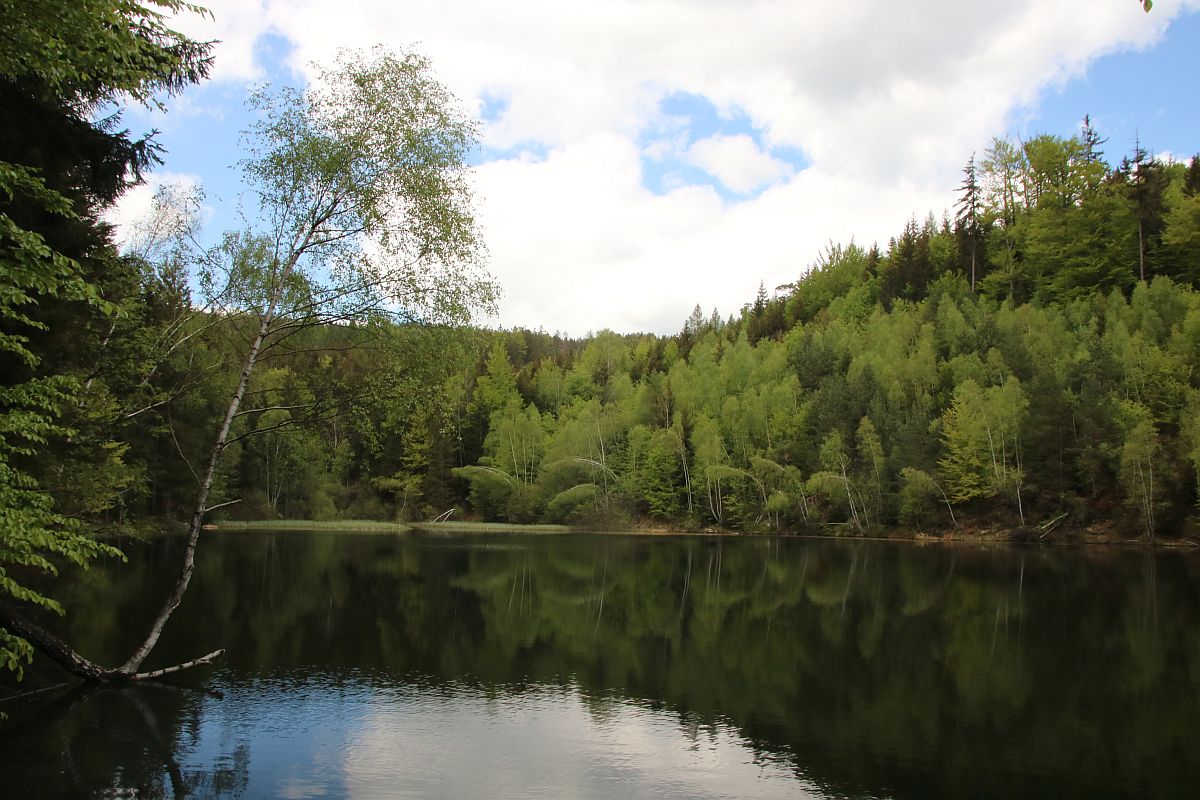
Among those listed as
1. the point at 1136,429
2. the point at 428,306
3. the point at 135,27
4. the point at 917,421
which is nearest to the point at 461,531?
the point at 917,421

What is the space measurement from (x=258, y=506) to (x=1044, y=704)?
71.1m

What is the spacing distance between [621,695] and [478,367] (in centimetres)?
7077

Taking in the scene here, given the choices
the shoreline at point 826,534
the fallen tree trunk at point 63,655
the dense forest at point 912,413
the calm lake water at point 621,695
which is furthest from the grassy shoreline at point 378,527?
the fallen tree trunk at point 63,655

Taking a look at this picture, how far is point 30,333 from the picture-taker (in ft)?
37.6

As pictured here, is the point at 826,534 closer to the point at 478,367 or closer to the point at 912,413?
the point at 912,413

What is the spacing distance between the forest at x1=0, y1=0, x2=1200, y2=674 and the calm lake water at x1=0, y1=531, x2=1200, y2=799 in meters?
2.61

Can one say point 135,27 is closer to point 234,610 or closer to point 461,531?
point 234,610

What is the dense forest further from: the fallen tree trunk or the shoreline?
the fallen tree trunk

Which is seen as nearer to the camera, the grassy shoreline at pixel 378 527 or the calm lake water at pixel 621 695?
the calm lake water at pixel 621 695

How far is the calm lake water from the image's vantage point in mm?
10508

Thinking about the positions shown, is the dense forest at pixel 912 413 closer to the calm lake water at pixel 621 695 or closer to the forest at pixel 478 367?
the forest at pixel 478 367

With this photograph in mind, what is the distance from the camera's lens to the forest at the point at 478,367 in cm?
1105

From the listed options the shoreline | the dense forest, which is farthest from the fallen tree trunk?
the shoreline

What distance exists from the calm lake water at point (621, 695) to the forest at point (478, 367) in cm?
261
